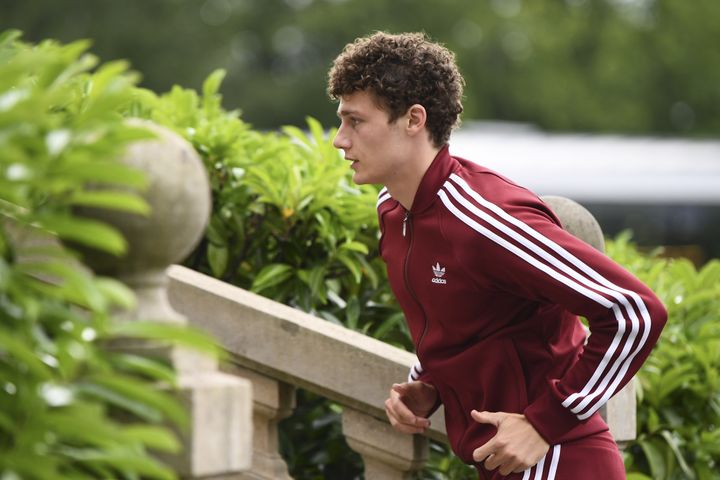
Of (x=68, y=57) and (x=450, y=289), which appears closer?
(x=68, y=57)

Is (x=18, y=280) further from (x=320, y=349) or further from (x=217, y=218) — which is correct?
(x=217, y=218)

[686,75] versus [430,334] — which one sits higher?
[686,75]

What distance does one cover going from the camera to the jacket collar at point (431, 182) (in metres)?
3.25

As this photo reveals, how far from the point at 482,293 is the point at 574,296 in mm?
291

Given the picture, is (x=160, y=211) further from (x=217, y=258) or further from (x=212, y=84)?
(x=212, y=84)

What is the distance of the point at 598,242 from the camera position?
370 cm

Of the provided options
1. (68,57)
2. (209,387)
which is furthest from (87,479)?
(68,57)

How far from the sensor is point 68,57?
2.13 m

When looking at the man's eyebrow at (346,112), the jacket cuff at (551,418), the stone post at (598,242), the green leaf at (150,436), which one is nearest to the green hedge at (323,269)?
the stone post at (598,242)

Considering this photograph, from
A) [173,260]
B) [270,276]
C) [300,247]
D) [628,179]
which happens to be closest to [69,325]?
[173,260]

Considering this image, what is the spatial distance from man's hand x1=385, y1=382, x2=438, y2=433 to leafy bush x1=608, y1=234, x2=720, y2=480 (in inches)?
39.9

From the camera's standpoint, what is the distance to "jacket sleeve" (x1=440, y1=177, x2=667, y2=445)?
2959 millimetres

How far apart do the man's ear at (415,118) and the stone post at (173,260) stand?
1.27 metres

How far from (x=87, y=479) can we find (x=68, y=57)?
781mm
